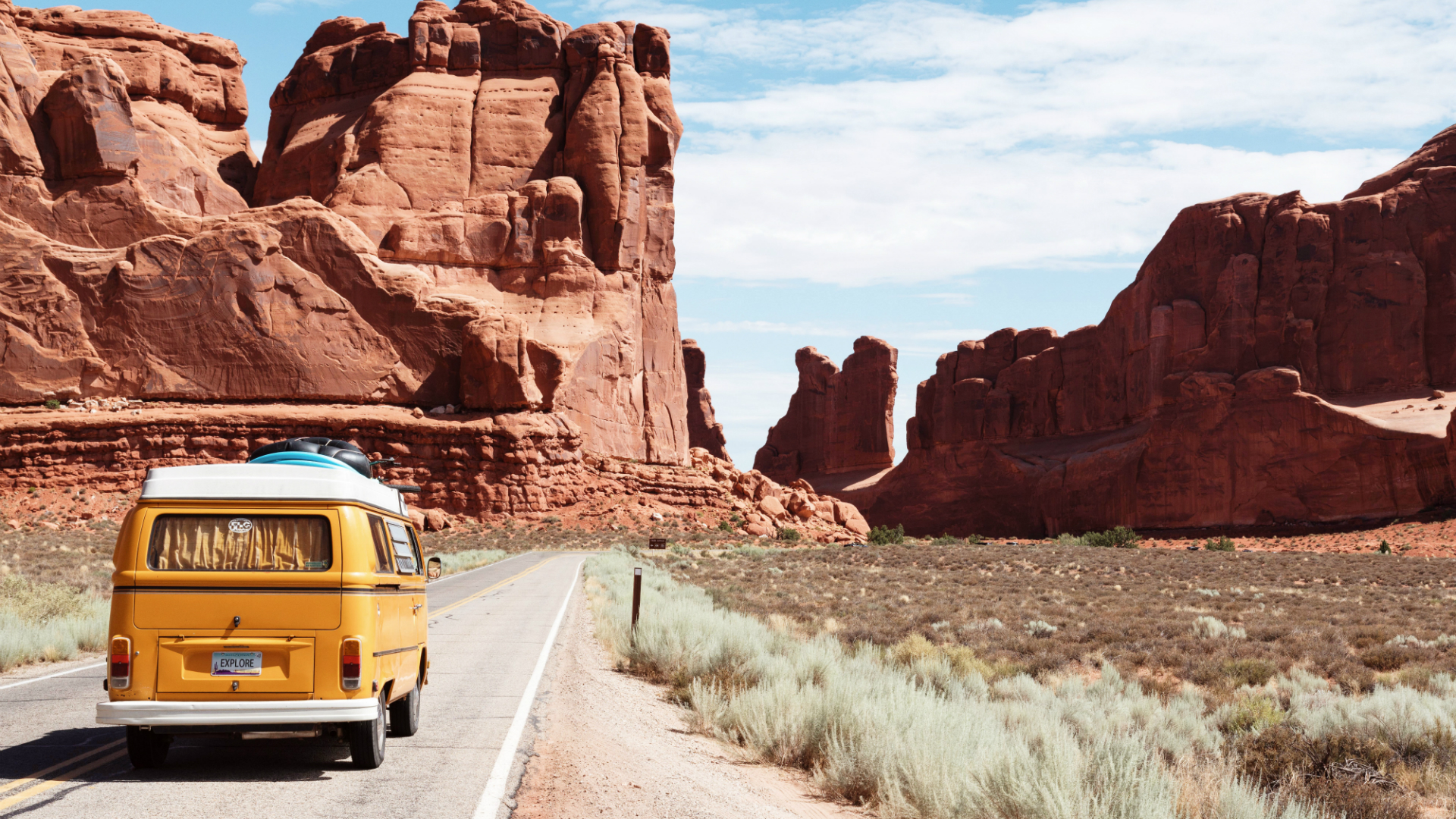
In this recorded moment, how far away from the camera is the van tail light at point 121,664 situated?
7336 millimetres

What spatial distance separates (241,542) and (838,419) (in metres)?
112

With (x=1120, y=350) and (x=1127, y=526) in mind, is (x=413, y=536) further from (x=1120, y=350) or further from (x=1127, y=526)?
(x=1120, y=350)

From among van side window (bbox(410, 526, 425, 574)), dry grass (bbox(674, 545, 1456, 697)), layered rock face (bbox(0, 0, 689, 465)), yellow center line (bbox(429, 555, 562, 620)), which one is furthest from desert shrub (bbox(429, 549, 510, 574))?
van side window (bbox(410, 526, 425, 574))

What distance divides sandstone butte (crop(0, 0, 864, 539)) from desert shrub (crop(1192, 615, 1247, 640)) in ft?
135

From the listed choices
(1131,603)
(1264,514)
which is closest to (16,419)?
(1131,603)

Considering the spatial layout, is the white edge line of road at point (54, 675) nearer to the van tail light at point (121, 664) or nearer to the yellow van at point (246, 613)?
the yellow van at point (246, 613)

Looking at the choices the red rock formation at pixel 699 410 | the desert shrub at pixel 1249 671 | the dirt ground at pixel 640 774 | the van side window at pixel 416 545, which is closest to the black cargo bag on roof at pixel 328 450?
the van side window at pixel 416 545

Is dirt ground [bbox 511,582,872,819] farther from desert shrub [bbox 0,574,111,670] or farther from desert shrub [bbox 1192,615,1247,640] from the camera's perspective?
desert shrub [bbox 1192,615,1247,640]

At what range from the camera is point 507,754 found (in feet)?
27.6

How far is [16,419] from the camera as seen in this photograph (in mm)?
52125

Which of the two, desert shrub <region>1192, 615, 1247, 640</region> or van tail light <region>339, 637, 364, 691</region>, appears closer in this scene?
van tail light <region>339, 637, 364, 691</region>

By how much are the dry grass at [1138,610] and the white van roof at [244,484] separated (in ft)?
33.3

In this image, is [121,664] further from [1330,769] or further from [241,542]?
[1330,769]

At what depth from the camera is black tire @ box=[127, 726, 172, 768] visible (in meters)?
7.70
